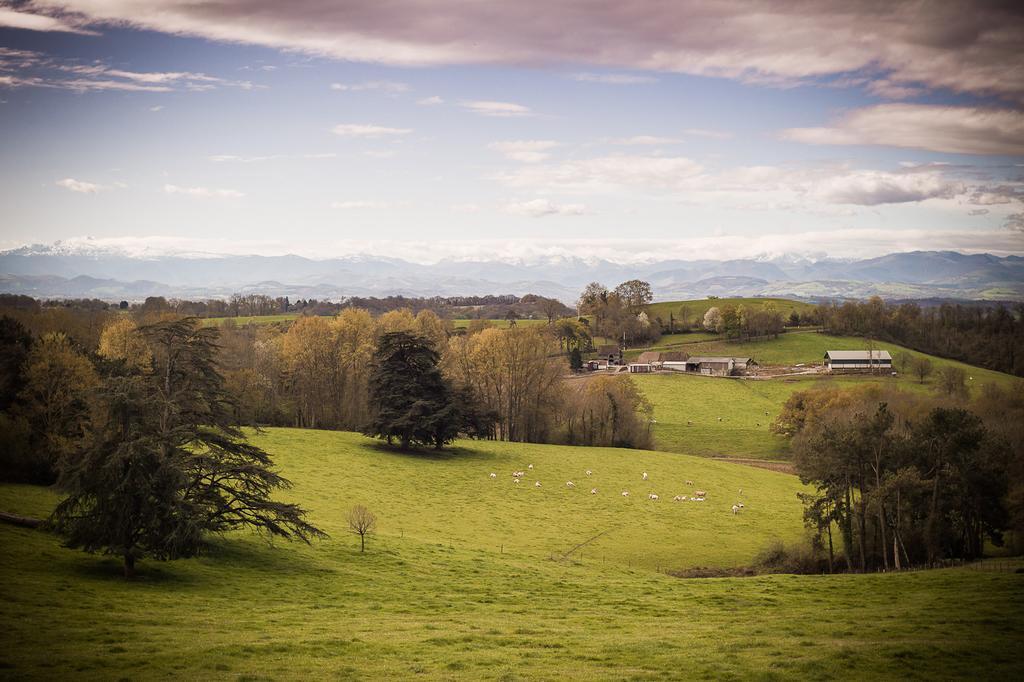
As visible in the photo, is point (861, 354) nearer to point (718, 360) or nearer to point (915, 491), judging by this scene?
point (718, 360)

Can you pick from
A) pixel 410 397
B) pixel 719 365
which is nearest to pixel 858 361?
pixel 719 365

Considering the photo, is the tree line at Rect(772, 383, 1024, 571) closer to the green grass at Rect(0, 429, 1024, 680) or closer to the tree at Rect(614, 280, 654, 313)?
the green grass at Rect(0, 429, 1024, 680)

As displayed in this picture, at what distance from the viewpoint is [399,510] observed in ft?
154

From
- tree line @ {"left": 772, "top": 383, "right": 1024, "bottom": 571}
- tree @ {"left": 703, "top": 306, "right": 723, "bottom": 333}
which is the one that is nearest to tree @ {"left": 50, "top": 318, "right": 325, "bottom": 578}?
tree line @ {"left": 772, "top": 383, "right": 1024, "bottom": 571}

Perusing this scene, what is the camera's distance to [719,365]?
422 feet

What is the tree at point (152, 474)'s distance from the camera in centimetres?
2564

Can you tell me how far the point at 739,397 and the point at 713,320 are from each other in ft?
186

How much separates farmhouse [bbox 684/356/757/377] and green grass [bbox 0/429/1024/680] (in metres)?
83.7

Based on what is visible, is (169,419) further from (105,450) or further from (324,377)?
(324,377)

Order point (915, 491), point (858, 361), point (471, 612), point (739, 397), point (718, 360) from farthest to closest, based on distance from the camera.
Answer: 1. point (718, 360)
2. point (858, 361)
3. point (739, 397)
4. point (915, 491)
5. point (471, 612)

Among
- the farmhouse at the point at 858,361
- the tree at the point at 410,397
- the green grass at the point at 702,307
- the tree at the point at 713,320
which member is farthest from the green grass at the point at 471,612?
the green grass at the point at 702,307

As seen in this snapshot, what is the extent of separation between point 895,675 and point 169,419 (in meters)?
27.9

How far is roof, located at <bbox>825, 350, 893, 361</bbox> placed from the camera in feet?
415

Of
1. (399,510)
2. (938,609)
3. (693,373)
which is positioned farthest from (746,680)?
(693,373)
